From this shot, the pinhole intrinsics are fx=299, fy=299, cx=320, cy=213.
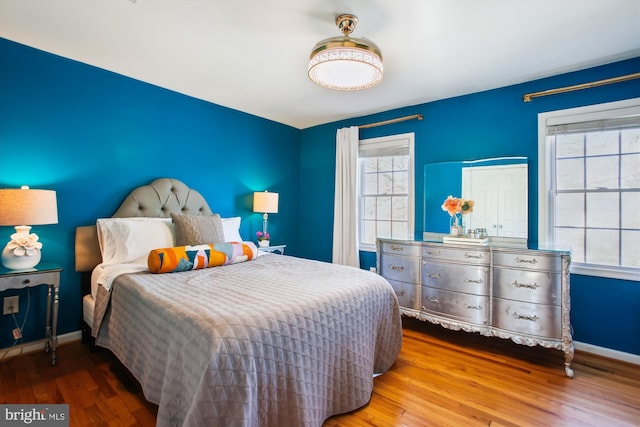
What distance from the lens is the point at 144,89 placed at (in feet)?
10.0

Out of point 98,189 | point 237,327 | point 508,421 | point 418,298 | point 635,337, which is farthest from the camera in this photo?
point 418,298

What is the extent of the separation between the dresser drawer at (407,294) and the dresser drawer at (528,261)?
2.58 feet

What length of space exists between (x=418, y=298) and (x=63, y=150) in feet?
11.5

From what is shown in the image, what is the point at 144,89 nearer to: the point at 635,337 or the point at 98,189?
the point at 98,189

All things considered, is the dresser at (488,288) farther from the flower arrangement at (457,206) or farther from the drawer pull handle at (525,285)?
the flower arrangement at (457,206)

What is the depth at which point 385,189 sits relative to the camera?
13.1 feet

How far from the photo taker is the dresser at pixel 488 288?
2.30 m

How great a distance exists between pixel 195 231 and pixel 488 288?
2.62m

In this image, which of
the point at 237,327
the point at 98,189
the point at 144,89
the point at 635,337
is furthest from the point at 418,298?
the point at 144,89

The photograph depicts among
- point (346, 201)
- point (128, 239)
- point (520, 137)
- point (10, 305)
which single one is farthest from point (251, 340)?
point (520, 137)

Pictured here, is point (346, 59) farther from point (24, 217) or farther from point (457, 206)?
point (24, 217)

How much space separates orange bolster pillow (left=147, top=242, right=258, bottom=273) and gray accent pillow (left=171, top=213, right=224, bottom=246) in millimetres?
147

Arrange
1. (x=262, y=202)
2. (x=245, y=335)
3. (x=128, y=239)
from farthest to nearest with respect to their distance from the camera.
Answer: (x=262, y=202), (x=128, y=239), (x=245, y=335)

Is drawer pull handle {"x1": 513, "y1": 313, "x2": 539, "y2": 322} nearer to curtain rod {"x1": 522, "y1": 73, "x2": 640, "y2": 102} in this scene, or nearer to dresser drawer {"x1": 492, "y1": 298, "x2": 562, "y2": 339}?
dresser drawer {"x1": 492, "y1": 298, "x2": 562, "y2": 339}
